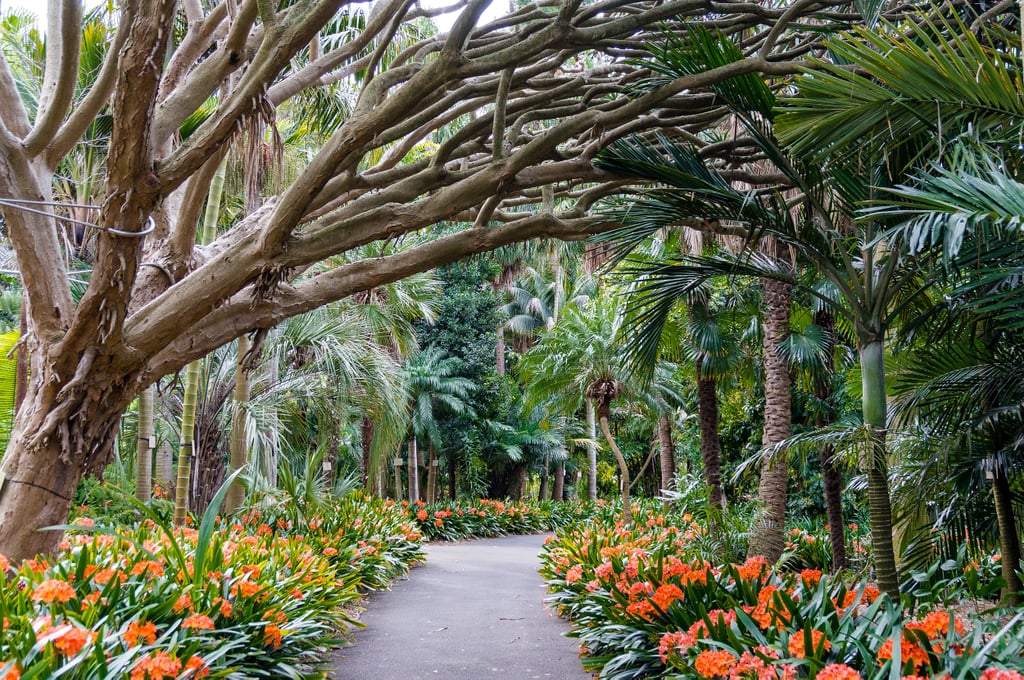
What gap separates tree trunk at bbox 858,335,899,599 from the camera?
440 centimetres

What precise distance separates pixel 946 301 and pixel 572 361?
9341mm

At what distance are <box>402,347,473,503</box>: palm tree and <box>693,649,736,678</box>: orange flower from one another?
17755mm

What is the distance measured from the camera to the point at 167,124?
5.57 m

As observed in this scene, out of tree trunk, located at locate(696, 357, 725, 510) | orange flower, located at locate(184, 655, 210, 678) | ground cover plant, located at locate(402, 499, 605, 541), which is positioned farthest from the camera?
ground cover plant, located at locate(402, 499, 605, 541)

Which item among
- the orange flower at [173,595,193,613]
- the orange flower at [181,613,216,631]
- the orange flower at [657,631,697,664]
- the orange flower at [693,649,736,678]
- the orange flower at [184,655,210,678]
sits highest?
the orange flower at [173,595,193,613]

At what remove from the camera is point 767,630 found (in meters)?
4.04

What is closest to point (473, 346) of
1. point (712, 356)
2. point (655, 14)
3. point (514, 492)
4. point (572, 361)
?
point (514, 492)

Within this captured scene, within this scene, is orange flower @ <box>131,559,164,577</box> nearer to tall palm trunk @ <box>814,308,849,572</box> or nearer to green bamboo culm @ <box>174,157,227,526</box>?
green bamboo culm @ <box>174,157,227,526</box>

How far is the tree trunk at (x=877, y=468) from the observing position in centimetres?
440

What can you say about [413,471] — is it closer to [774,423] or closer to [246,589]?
[774,423]

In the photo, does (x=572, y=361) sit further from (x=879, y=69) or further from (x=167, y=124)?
(x=879, y=69)

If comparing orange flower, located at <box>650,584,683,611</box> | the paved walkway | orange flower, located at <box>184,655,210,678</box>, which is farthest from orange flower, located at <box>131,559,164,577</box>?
orange flower, located at <box>650,584,683,611</box>

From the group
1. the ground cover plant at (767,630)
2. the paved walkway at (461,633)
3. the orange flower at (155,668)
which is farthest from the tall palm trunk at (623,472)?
the orange flower at (155,668)

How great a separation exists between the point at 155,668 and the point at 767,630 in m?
2.99
